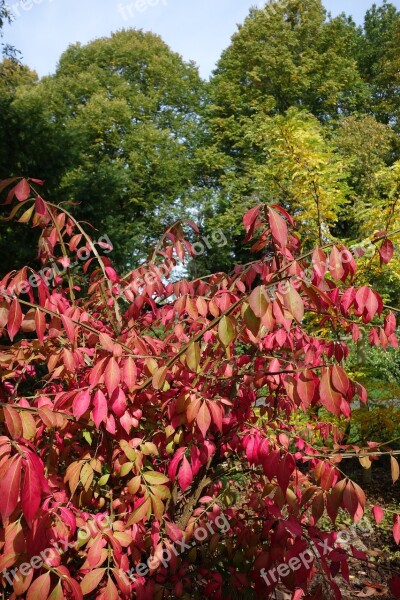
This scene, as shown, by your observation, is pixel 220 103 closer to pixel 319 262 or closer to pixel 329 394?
pixel 319 262

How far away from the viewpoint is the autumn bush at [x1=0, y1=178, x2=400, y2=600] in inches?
44.9

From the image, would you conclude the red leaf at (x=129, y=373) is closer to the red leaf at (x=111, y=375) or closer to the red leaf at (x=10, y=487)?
the red leaf at (x=111, y=375)

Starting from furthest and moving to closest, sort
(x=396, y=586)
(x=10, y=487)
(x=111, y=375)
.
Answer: (x=396, y=586) < (x=111, y=375) < (x=10, y=487)

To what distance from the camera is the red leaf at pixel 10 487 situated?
87 centimetres

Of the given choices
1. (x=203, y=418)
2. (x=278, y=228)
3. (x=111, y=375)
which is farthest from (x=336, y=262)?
(x=111, y=375)

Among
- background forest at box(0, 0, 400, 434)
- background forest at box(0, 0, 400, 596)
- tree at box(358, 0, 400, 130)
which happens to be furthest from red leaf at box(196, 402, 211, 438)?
tree at box(358, 0, 400, 130)

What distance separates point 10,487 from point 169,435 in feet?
2.71

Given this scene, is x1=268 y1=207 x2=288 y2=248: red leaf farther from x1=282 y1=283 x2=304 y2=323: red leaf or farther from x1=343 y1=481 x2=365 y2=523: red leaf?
x1=343 y1=481 x2=365 y2=523: red leaf

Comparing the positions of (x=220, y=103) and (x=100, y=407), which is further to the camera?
(x=220, y=103)

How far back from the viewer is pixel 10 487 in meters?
0.89

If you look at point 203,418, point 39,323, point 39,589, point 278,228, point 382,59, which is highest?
point 382,59

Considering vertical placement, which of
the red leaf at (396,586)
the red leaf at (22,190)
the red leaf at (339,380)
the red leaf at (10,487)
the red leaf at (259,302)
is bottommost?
the red leaf at (396,586)

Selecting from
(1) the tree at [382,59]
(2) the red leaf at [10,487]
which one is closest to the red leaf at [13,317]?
(2) the red leaf at [10,487]

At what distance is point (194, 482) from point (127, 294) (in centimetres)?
94
